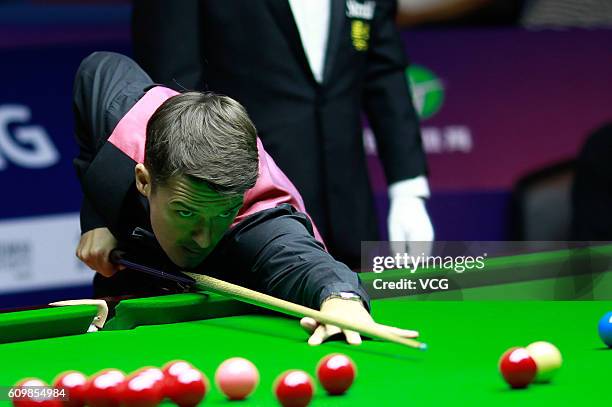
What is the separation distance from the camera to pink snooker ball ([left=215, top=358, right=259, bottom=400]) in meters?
2.18

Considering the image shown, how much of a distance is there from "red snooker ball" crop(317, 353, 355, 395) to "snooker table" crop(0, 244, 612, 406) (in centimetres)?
2

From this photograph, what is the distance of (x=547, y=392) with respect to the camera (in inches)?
88.7

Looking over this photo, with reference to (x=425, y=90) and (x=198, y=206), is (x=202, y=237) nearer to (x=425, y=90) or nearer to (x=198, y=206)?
(x=198, y=206)

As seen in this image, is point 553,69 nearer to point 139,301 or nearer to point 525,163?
point 525,163

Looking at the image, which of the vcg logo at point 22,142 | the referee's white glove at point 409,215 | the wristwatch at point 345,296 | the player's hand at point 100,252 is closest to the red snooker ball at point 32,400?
the wristwatch at point 345,296

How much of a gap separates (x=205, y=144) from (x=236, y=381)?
97 centimetres

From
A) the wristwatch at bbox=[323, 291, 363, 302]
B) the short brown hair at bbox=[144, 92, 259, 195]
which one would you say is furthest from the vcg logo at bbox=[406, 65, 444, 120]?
the wristwatch at bbox=[323, 291, 363, 302]

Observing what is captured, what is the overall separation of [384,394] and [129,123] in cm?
153

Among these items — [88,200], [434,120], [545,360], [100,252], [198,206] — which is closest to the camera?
[545,360]

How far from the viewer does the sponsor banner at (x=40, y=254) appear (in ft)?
17.9

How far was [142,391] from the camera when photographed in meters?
2.10

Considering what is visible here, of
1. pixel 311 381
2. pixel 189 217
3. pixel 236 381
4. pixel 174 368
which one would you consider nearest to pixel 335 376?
pixel 311 381

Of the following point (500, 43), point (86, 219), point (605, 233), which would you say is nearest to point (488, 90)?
point (500, 43)

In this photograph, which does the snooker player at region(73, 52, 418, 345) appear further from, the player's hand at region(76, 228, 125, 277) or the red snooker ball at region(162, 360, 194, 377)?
the red snooker ball at region(162, 360, 194, 377)
